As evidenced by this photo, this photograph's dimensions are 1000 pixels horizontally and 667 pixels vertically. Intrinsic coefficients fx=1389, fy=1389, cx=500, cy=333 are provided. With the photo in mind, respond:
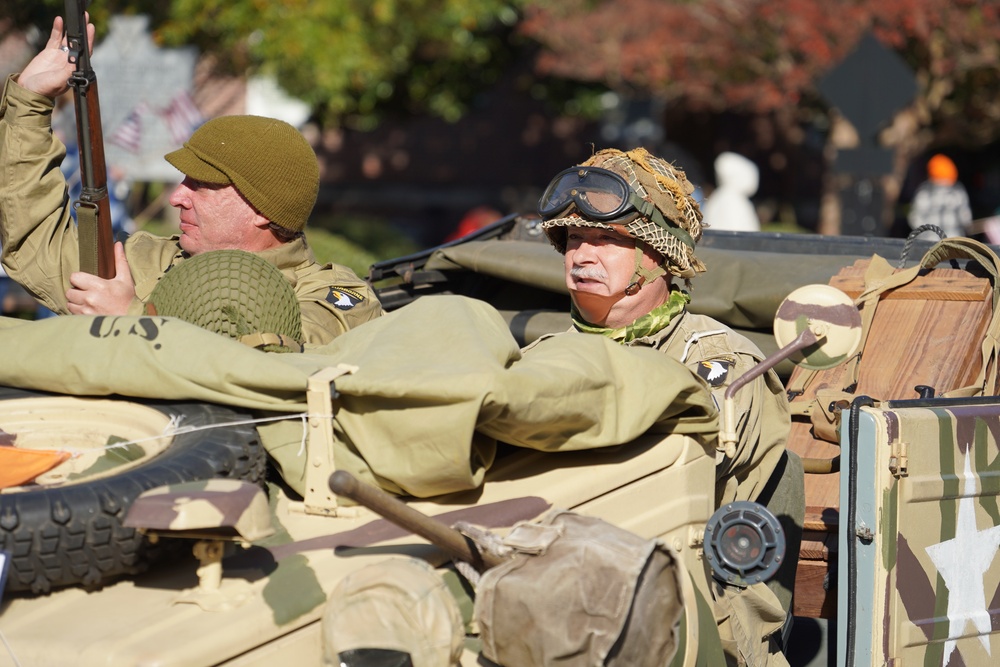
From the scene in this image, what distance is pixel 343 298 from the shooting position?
13.8 feet

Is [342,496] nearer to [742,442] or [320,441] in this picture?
[320,441]

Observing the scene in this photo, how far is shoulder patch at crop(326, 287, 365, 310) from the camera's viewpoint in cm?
416

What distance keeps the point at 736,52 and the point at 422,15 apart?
4.48 m

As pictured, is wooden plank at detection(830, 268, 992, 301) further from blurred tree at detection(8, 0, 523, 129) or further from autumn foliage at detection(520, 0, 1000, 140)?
autumn foliage at detection(520, 0, 1000, 140)

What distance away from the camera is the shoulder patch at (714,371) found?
3643mm

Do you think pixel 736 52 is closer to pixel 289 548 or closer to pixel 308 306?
pixel 308 306

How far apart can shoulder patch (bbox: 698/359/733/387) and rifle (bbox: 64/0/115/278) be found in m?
1.72

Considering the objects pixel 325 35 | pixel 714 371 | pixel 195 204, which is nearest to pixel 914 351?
pixel 714 371

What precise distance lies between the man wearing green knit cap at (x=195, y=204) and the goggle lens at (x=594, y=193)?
0.74 meters

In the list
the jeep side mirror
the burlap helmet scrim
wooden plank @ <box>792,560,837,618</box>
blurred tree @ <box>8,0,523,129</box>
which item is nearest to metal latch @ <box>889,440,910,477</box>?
the jeep side mirror

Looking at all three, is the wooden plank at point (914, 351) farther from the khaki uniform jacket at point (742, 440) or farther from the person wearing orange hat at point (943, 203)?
the person wearing orange hat at point (943, 203)

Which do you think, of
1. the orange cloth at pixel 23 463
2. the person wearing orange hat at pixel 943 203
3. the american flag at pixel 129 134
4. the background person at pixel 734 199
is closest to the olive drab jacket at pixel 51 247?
the orange cloth at pixel 23 463

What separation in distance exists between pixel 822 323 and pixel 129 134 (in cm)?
927

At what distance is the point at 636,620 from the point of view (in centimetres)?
249
